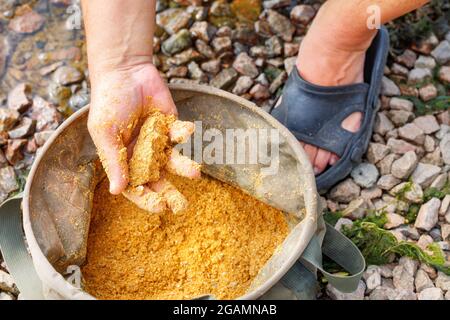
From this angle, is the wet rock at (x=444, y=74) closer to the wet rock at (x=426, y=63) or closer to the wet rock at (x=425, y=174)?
the wet rock at (x=426, y=63)

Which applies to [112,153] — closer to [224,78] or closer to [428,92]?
[224,78]

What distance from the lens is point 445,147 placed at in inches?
68.8

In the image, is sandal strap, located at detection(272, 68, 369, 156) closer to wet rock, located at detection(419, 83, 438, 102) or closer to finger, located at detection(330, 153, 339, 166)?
finger, located at detection(330, 153, 339, 166)

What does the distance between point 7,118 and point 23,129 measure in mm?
66

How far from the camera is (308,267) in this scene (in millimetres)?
1306

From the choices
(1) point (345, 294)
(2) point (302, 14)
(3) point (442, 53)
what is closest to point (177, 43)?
(2) point (302, 14)

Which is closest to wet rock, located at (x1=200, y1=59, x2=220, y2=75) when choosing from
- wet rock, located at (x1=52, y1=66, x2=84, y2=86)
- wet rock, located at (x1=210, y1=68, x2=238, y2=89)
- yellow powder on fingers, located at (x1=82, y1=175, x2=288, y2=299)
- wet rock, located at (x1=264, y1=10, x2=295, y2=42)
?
wet rock, located at (x1=210, y1=68, x2=238, y2=89)

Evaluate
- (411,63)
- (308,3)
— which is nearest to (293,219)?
(411,63)

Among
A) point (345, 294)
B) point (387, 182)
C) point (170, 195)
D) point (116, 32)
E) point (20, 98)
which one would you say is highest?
point (116, 32)

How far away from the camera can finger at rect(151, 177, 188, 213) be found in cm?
132

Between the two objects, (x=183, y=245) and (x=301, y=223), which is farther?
(x=183, y=245)

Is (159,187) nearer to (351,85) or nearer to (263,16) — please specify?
(351,85)

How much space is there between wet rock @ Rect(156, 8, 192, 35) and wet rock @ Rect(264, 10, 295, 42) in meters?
0.28

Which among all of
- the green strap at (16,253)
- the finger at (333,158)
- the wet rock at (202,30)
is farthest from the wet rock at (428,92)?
the green strap at (16,253)
